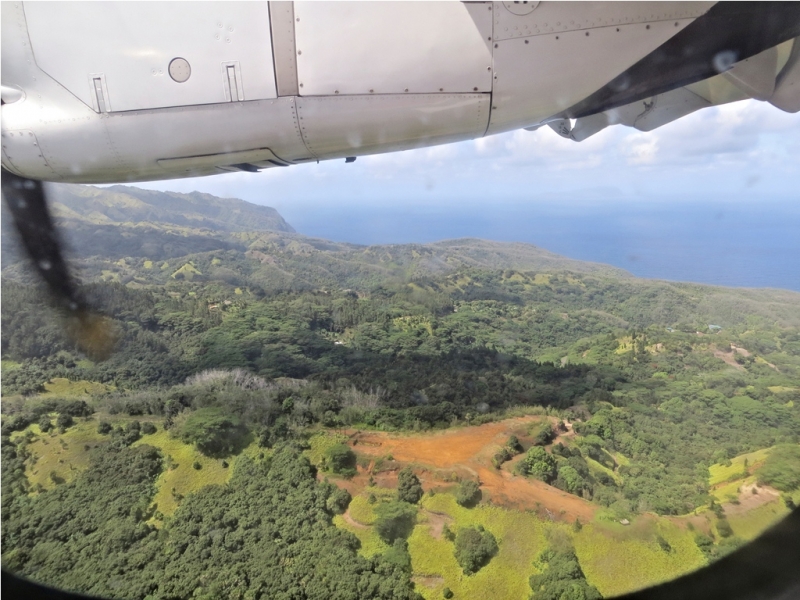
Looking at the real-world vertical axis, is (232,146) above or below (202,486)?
above

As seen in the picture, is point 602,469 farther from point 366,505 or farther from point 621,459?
point 366,505

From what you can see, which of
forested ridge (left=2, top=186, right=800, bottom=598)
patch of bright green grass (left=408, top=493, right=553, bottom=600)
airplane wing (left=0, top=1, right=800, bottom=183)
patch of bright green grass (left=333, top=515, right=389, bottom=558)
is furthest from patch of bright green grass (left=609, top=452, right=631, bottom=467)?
airplane wing (left=0, top=1, right=800, bottom=183)

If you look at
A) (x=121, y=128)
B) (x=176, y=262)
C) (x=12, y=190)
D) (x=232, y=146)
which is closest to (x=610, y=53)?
(x=232, y=146)

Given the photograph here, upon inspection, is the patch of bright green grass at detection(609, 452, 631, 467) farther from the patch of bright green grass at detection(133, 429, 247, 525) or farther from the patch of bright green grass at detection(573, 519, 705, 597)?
the patch of bright green grass at detection(133, 429, 247, 525)

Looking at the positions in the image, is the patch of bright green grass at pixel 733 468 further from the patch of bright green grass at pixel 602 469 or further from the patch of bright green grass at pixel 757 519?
the patch of bright green grass at pixel 602 469

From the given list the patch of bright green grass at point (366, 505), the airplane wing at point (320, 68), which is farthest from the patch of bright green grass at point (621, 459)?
the airplane wing at point (320, 68)

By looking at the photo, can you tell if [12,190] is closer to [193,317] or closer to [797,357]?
[193,317]

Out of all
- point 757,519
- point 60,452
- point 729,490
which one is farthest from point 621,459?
point 60,452
